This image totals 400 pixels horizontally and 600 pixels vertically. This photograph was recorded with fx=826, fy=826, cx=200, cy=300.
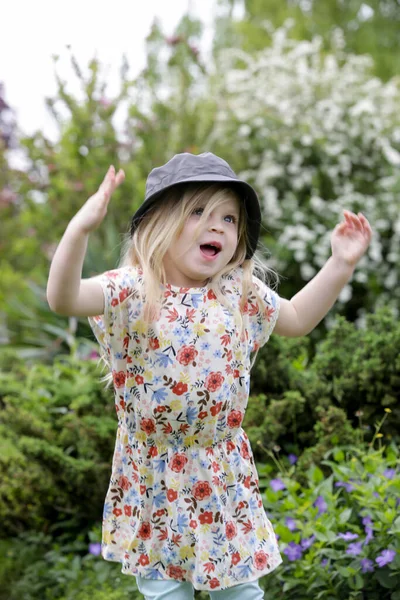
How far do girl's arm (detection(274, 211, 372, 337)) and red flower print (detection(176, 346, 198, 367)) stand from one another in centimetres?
32

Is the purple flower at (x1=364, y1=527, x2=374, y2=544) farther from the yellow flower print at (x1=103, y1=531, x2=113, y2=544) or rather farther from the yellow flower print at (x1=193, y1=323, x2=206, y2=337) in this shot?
the yellow flower print at (x1=193, y1=323, x2=206, y2=337)

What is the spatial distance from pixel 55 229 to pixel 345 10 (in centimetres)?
1179

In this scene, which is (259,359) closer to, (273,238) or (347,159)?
(273,238)

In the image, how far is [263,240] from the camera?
736 cm

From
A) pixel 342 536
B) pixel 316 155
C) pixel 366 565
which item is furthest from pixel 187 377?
pixel 316 155

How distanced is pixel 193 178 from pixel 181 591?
1116 mm

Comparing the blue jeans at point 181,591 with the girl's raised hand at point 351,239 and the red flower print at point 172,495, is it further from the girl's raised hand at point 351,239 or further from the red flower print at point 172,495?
the girl's raised hand at point 351,239

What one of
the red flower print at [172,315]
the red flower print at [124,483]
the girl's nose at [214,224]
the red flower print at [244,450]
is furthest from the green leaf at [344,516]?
the girl's nose at [214,224]

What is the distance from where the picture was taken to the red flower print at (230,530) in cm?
223

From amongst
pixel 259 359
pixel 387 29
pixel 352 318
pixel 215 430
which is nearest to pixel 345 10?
pixel 387 29

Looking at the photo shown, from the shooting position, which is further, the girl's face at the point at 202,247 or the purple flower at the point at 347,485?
the purple flower at the point at 347,485

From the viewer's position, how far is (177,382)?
218 centimetres

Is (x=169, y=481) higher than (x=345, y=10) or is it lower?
lower

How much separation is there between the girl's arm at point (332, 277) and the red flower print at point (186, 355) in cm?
32
